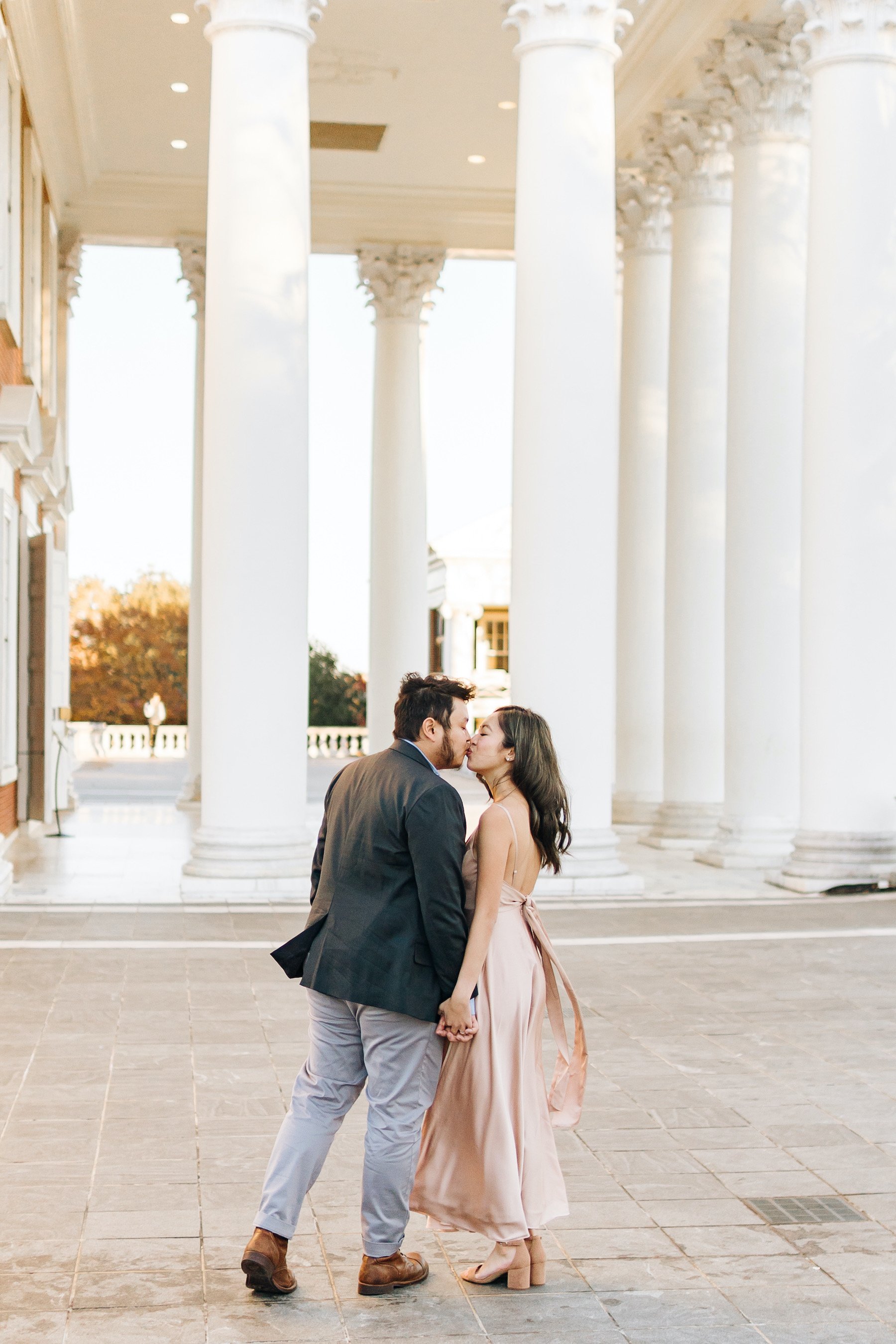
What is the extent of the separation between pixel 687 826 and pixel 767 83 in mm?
11759

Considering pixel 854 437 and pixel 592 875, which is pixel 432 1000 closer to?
pixel 592 875

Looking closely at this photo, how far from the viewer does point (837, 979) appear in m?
13.9

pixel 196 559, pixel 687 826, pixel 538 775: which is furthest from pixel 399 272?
pixel 538 775

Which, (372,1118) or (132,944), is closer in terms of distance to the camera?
(372,1118)

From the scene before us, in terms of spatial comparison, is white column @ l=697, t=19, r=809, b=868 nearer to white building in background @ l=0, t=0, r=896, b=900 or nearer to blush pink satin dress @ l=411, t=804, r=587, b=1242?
white building in background @ l=0, t=0, r=896, b=900

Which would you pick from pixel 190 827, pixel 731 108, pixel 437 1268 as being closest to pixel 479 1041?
pixel 437 1268

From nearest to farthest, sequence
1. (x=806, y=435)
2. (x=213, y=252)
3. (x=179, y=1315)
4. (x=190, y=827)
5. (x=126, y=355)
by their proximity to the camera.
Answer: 1. (x=179, y=1315)
2. (x=213, y=252)
3. (x=806, y=435)
4. (x=190, y=827)
5. (x=126, y=355)

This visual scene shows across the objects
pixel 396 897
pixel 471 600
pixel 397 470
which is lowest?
pixel 396 897

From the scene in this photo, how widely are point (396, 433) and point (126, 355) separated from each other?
56.8 metres

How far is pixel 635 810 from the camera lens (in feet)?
94.6

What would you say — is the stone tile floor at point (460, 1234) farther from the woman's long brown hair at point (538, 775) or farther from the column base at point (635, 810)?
the column base at point (635, 810)

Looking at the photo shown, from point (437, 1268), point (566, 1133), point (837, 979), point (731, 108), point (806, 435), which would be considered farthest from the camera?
point (731, 108)

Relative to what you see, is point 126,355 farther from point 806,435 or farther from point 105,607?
point 806,435

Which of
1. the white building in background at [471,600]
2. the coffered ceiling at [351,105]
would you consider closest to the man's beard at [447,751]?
the coffered ceiling at [351,105]
